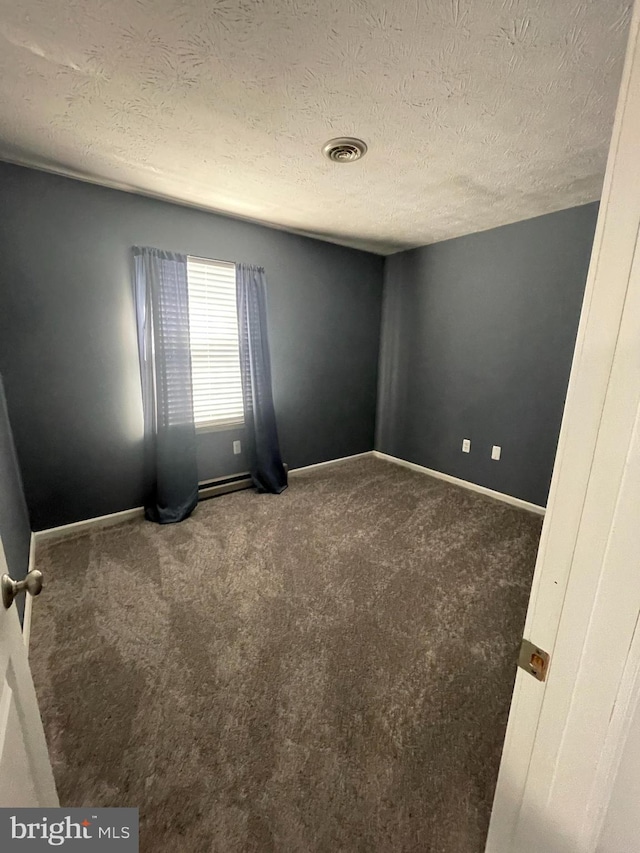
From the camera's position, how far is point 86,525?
2.56 meters

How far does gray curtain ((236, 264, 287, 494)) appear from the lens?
2971 mm

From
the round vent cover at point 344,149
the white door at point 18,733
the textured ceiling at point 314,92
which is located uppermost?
the textured ceiling at point 314,92

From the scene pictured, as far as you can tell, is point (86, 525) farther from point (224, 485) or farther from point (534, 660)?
point (534, 660)

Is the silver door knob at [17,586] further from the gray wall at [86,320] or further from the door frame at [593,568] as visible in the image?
the gray wall at [86,320]

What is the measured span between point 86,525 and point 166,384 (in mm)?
Answer: 1180

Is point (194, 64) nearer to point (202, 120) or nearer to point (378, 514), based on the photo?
point (202, 120)

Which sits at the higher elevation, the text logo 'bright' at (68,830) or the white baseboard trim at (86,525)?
the text logo 'bright' at (68,830)

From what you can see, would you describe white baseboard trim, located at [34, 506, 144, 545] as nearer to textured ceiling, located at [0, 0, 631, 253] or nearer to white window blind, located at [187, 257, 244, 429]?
white window blind, located at [187, 257, 244, 429]

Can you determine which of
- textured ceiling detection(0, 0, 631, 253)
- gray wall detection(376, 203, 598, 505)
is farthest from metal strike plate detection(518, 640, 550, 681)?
gray wall detection(376, 203, 598, 505)

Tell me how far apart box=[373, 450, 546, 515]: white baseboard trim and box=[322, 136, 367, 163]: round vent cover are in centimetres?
260

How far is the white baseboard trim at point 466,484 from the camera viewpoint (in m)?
3.00

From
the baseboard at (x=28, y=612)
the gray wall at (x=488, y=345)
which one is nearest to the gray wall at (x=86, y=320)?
the baseboard at (x=28, y=612)

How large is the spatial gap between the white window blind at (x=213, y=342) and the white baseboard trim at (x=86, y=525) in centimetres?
86

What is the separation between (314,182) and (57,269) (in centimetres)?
173
